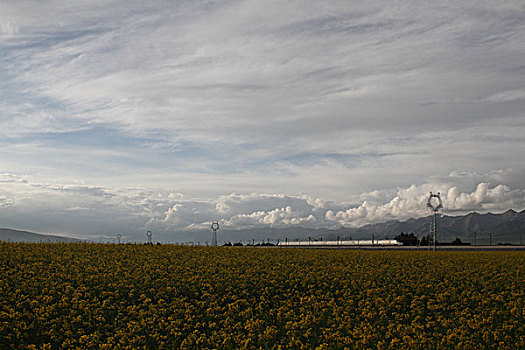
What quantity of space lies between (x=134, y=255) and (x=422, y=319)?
18.9 metres

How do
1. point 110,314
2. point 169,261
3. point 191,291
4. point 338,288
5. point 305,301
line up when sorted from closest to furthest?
point 110,314 → point 305,301 → point 191,291 → point 338,288 → point 169,261

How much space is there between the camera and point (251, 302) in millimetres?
22016

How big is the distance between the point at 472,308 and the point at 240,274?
438 inches

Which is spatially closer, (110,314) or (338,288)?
(110,314)

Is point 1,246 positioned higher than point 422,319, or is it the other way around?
point 1,246

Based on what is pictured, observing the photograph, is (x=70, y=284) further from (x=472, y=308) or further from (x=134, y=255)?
→ (x=472, y=308)

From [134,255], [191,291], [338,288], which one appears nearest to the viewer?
[191,291]

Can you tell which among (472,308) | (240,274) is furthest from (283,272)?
(472,308)

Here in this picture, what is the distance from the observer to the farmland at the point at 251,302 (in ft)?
54.3

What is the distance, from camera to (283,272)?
26.7 metres

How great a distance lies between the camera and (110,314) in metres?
19.7

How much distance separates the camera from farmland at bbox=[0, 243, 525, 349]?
54.3ft

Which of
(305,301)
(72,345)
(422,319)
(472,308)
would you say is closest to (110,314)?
(72,345)

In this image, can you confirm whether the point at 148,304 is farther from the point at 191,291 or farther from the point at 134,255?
the point at 134,255
